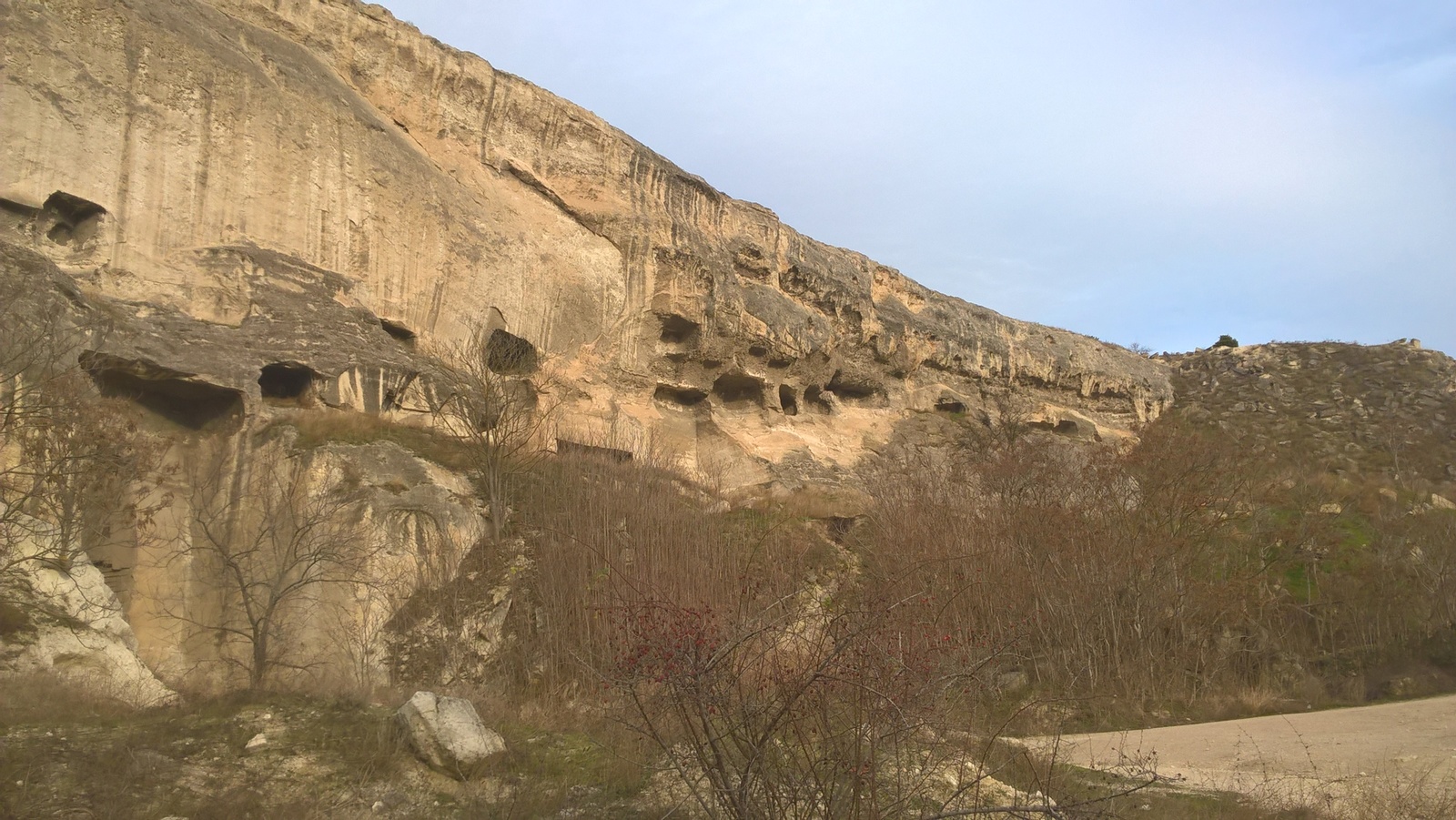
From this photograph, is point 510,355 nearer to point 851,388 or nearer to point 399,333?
point 399,333

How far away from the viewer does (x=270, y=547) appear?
1223 centimetres

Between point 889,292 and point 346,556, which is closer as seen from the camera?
point 346,556

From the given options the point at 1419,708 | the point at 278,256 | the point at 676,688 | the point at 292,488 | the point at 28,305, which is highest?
the point at 278,256

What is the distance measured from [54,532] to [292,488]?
273 cm

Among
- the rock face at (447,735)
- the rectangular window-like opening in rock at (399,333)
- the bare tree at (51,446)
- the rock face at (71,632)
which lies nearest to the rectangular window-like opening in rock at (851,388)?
the rectangular window-like opening in rock at (399,333)

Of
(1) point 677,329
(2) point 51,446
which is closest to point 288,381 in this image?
(2) point 51,446

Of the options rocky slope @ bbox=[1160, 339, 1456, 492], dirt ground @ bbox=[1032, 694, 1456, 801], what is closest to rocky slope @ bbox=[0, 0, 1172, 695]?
dirt ground @ bbox=[1032, 694, 1456, 801]

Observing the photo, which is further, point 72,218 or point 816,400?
point 816,400

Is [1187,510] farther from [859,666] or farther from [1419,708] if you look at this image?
[859,666]

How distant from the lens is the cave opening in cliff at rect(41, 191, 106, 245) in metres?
13.2

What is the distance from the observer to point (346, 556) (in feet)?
40.0

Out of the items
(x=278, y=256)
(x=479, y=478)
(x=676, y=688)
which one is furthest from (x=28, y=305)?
(x=676, y=688)

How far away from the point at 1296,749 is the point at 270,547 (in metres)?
11.6

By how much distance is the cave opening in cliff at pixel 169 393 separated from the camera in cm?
1258
